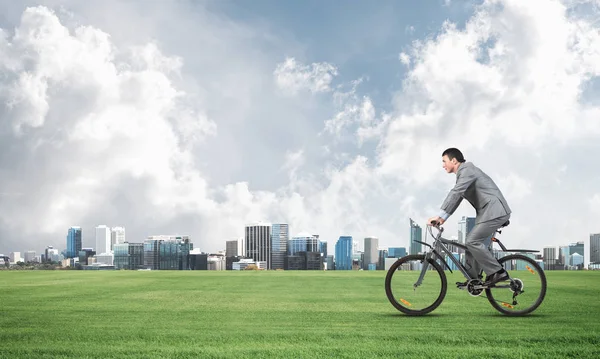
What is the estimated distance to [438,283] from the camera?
10.2 metres

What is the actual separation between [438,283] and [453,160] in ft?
7.55

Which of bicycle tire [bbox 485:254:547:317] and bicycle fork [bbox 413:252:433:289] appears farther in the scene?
bicycle tire [bbox 485:254:547:317]

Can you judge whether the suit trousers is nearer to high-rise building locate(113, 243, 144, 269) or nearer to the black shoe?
the black shoe

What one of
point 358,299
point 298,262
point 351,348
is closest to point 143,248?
point 298,262

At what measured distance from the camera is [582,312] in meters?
10.7

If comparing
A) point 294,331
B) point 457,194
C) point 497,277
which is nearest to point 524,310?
point 497,277

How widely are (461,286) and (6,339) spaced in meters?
7.63

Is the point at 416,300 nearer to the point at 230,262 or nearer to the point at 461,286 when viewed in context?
the point at 461,286

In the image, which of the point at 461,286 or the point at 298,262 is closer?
the point at 461,286

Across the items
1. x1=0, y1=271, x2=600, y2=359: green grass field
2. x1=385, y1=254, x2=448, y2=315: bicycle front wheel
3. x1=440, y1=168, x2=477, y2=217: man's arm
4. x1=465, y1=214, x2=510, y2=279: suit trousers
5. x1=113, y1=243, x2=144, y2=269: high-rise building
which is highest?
x1=440, y1=168, x2=477, y2=217: man's arm

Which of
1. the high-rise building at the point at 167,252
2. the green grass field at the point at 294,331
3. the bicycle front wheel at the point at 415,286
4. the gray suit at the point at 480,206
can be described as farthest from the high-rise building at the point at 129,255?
the gray suit at the point at 480,206

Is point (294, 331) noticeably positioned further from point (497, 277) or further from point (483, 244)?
point (497, 277)

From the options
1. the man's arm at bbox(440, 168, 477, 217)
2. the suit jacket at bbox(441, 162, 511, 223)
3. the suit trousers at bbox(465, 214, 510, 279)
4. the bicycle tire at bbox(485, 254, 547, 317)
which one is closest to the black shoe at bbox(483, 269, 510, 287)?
the suit trousers at bbox(465, 214, 510, 279)

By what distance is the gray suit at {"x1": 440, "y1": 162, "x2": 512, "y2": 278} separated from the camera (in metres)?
9.76
